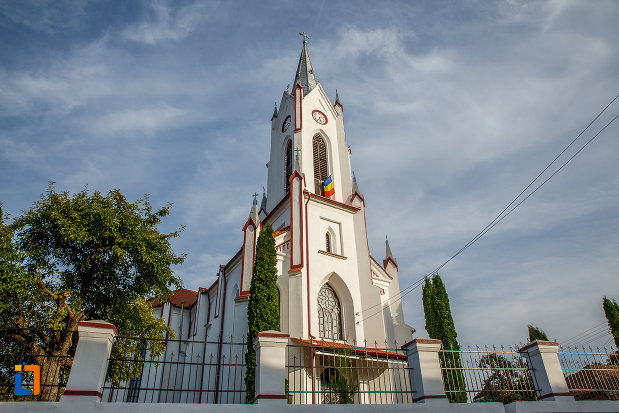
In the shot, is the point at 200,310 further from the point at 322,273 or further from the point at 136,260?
the point at 136,260

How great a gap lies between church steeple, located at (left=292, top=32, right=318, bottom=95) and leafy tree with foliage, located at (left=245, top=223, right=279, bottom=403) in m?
14.6

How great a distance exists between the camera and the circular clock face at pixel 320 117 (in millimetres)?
Result: 26319

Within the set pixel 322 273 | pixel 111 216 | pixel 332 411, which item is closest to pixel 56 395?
pixel 111 216

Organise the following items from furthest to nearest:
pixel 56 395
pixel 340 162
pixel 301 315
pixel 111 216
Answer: pixel 340 162 → pixel 301 315 → pixel 111 216 → pixel 56 395

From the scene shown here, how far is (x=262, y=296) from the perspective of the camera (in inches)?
635

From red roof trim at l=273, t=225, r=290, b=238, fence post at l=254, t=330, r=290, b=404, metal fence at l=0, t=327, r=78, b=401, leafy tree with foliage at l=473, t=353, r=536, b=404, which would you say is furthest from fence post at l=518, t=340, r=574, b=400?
red roof trim at l=273, t=225, r=290, b=238

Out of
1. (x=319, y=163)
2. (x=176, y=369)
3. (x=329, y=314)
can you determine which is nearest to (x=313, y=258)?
(x=329, y=314)

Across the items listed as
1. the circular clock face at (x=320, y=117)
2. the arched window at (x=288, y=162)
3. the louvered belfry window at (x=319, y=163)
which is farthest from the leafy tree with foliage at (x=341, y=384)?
the circular clock face at (x=320, y=117)

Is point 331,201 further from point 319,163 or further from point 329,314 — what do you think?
point 329,314

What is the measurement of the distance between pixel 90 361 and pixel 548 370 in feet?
29.5

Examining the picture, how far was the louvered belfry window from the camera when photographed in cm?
2352

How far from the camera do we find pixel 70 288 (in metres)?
13.9

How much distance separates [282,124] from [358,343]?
51.9ft

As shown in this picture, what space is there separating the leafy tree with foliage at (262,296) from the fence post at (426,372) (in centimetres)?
751
